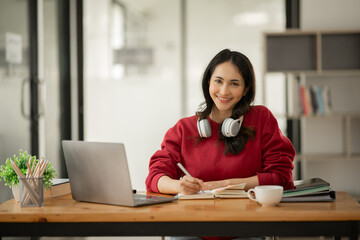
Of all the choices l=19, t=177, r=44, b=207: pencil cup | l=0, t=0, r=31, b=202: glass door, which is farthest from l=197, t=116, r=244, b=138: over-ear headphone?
l=0, t=0, r=31, b=202: glass door

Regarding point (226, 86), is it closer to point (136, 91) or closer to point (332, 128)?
point (332, 128)

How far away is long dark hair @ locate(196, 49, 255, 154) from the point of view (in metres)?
2.22

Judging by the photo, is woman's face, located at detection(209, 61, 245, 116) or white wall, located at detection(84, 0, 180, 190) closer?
woman's face, located at detection(209, 61, 245, 116)

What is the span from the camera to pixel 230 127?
85.4 inches

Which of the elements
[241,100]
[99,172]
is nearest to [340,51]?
[241,100]

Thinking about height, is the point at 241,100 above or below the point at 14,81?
below

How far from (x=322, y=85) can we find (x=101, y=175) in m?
3.31

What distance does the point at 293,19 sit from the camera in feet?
15.9

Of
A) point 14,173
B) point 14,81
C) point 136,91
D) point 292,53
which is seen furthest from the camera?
point 136,91

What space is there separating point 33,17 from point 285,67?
2166 mm

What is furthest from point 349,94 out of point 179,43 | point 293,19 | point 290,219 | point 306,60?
point 290,219

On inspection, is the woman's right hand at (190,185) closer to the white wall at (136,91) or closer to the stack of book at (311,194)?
Answer: the stack of book at (311,194)

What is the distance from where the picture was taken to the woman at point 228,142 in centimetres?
217

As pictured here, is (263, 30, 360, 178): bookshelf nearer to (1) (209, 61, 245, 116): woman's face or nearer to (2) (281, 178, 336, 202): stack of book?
(1) (209, 61, 245, 116): woman's face
